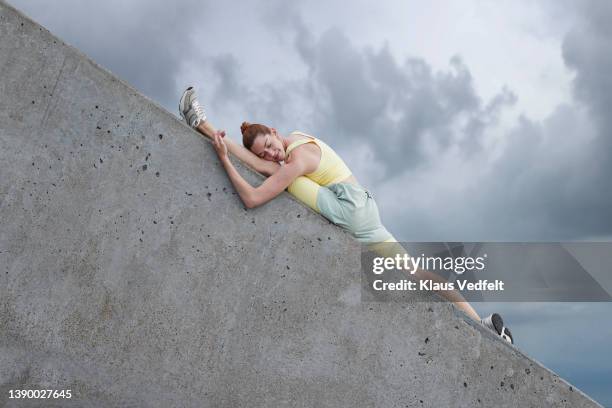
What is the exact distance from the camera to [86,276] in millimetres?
3574

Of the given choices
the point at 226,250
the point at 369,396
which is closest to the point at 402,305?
the point at 369,396

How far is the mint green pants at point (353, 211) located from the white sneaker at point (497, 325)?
900mm

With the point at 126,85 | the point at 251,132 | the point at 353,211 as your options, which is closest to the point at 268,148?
the point at 251,132

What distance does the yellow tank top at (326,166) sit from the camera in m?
3.93

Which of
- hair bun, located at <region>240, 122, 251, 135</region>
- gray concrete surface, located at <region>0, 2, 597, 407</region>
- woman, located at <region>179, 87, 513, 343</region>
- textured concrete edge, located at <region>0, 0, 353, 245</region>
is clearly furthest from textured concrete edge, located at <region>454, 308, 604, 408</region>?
hair bun, located at <region>240, 122, 251, 135</region>

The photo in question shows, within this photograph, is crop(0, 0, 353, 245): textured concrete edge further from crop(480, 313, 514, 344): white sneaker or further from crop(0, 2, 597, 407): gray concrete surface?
crop(480, 313, 514, 344): white sneaker

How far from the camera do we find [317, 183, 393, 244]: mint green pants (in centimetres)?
379

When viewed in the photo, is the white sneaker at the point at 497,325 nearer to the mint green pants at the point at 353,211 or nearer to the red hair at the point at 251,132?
the mint green pants at the point at 353,211

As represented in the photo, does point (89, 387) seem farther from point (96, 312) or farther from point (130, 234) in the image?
point (130, 234)

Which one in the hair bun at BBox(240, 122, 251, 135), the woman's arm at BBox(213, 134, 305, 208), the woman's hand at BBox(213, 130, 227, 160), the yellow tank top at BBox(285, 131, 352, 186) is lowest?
the woman's arm at BBox(213, 134, 305, 208)

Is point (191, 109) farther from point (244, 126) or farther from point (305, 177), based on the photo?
point (305, 177)

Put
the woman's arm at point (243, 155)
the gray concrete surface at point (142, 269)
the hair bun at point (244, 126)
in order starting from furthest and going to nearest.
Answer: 1. the hair bun at point (244, 126)
2. the woman's arm at point (243, 155)
3. the gray concrete surface at point (142, 269)

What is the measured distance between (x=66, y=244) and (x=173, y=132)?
93 cm

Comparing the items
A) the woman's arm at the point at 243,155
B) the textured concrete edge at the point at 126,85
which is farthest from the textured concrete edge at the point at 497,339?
the woman's arm at the point at 243,155
